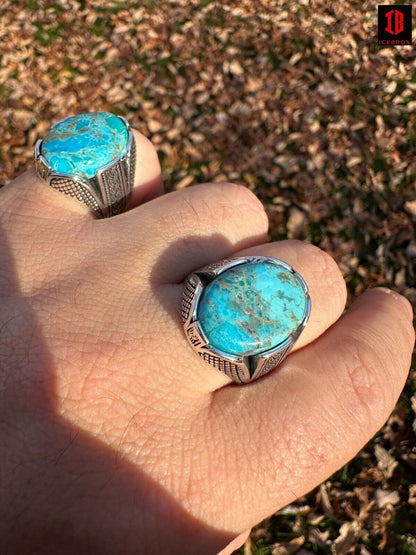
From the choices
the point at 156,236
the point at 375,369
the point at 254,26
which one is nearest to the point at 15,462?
the point at 156,236

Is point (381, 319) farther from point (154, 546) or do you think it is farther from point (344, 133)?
point (344, 133)

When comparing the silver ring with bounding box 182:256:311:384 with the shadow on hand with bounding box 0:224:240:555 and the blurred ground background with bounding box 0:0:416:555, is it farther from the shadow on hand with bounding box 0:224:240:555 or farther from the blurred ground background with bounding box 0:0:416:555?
the blurred ground background with bounding box 0:0:416:555

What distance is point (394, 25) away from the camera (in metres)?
4.25

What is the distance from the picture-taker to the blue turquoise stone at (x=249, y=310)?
180cm

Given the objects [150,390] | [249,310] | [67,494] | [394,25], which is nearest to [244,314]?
[249,310]

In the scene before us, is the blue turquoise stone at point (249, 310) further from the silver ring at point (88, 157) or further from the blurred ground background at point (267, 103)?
the blurred ground background at point (267, 103)

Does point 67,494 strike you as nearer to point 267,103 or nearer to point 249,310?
point 249,310

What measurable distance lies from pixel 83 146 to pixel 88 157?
50mm

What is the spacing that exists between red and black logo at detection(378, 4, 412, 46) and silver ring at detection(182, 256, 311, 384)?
3.09 m

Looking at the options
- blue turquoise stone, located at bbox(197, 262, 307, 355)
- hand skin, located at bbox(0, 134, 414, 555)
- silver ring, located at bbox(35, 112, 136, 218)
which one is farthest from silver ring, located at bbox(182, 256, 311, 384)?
→ silver ring, located at bbox(35, 112, 136, 218)

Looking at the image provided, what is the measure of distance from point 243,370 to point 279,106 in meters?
2.64

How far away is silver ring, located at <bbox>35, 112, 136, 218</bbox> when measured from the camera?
6.98 feet

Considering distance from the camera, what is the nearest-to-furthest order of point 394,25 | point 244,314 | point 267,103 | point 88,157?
point 244,314 → point 88,157 → point 267,103 → point 394,25

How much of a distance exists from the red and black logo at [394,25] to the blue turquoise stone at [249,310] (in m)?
3.13
